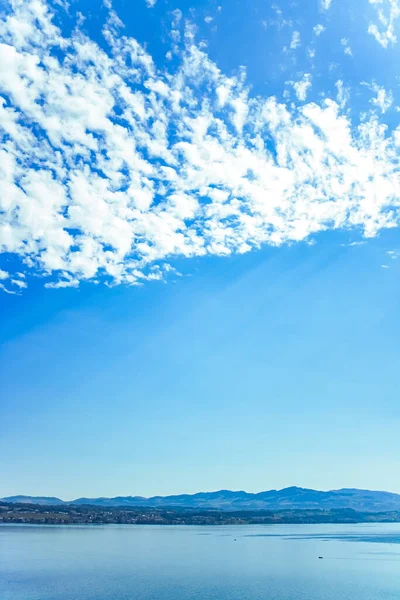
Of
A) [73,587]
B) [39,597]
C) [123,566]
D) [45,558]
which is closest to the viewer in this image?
[39,597]

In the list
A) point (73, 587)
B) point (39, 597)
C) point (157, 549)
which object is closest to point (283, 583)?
point (73, 587)

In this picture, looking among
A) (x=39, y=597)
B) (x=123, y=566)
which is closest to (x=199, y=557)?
(x=123, y=566)

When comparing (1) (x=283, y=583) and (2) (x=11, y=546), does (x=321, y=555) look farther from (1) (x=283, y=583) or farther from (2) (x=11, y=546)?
(2) (x=11, y=546)

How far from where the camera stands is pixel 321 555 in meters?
87.2

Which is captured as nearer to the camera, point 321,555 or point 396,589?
point 396,589

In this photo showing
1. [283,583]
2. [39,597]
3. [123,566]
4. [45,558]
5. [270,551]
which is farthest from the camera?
[270,551]

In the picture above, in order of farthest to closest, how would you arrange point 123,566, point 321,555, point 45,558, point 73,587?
point 321,555
point 45,558
point 123,566
point 73,587

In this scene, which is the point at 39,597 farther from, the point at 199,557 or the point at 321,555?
the point at 321,555

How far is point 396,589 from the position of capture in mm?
52031

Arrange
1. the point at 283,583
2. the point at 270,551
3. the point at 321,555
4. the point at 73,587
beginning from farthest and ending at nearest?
1. the point at 270,551
2. the point at 321,555
3. the point at 283,583
4. the point at 73,587

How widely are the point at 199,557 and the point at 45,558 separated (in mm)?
24413

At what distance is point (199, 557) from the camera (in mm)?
82312

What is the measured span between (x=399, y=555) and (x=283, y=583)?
44817 millimetres

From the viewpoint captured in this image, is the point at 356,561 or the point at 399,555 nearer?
the point at 356,561
